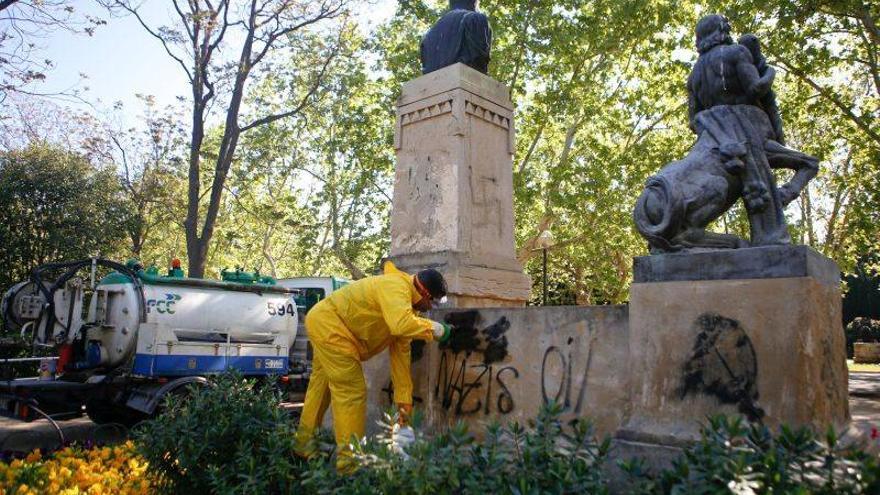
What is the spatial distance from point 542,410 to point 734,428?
2.70ft

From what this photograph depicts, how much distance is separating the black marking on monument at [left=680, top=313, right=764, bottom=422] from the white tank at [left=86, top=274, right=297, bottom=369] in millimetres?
8257

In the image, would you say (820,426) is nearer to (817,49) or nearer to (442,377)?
(442,377)

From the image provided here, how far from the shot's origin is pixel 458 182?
575 centimetres

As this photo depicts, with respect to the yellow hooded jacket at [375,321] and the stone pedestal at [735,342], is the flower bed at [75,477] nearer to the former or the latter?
the yellow hooded jacket at [375,321]

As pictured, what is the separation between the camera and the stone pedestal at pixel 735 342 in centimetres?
320

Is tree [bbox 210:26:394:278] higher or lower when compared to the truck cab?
higher

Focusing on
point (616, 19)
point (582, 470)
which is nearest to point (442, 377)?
point (582, 470)

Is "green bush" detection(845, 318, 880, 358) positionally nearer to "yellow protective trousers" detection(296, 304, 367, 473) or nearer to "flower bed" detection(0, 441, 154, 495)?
"yellow protective trousers" detection(296, 304, 367, 473)

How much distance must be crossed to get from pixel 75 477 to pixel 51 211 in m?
14.6

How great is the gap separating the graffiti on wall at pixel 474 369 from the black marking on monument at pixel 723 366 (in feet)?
4.77

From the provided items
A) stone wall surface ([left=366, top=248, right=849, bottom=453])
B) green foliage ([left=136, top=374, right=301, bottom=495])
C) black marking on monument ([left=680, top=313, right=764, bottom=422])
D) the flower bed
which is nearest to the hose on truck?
the flower bed

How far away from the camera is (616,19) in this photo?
18.1 meters

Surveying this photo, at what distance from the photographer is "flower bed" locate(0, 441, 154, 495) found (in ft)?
14.9

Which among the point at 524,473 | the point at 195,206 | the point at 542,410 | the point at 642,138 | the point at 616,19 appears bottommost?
the point at 524,473
